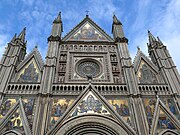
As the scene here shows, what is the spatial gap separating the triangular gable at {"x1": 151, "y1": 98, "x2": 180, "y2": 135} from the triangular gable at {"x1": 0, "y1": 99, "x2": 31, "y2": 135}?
7.70 meters

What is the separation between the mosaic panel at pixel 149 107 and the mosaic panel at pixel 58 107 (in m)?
5.07

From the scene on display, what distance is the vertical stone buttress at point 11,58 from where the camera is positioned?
14.9 meters

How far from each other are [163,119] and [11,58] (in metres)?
12.1

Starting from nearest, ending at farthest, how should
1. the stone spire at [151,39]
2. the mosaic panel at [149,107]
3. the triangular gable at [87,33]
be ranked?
1. the mosaic panel at [149,107]
2. the stone spire at [151,39]
3. the triangular gable at [87,33]

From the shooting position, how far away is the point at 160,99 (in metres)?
14.5

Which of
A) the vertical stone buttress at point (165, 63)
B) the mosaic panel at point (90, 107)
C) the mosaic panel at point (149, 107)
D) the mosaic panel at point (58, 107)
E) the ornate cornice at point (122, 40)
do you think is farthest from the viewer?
the ornate cornice at point (122, 40)

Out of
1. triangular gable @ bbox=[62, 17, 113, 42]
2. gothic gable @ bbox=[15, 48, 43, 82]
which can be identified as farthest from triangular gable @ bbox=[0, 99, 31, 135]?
triangular gable @ bbox=[62, 17, 113, 42]

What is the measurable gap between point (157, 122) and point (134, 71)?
4.53m

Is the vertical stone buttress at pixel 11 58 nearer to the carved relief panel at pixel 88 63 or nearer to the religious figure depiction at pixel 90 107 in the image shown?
the carved relief panel at pixel 88 63

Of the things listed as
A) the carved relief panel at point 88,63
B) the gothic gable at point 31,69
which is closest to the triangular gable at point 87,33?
the carved relief panel at point 88,63

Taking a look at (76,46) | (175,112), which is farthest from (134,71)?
(76,46)

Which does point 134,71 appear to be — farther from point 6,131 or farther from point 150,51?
point 6,131

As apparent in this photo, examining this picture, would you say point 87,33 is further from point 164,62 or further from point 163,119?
point 163,119

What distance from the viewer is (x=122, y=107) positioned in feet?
46.0
